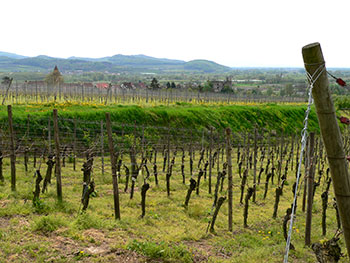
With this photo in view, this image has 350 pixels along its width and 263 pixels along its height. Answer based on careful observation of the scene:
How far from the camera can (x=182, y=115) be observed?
27453mm

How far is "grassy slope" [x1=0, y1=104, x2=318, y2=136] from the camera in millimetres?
20234

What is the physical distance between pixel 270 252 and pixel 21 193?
6.71m

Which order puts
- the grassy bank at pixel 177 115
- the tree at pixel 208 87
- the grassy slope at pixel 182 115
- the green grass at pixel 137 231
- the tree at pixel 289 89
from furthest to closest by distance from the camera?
the tree at pixel 289 89, the tree at pixel 208 87, the grassy slope at pixel 182 115, the grassy bank at pixel 177 115, the green grass at pixel 137 231

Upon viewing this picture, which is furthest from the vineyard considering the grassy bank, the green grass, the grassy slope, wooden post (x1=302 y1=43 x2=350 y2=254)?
the grassy slope

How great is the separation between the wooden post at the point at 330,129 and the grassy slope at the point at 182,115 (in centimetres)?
1712

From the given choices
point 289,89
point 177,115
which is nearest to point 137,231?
point 177,115

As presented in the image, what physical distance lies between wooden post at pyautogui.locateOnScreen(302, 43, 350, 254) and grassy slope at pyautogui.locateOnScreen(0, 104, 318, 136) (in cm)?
1712

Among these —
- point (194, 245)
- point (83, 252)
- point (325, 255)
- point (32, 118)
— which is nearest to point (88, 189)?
point (83, 252)

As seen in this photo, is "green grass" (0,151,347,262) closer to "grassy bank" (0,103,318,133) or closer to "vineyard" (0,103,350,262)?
"vineyard" (0,103,350,262)

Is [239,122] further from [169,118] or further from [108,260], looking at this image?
[108,260]

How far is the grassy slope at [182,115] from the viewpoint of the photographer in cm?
2023

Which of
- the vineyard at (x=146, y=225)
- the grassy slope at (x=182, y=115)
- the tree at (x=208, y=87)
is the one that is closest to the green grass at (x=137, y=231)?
the vineyard at (x=146, y=225)

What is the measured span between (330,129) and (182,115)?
80.9 ft

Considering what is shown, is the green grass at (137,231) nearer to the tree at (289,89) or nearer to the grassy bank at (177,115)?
the grassy bank at (177,115)
